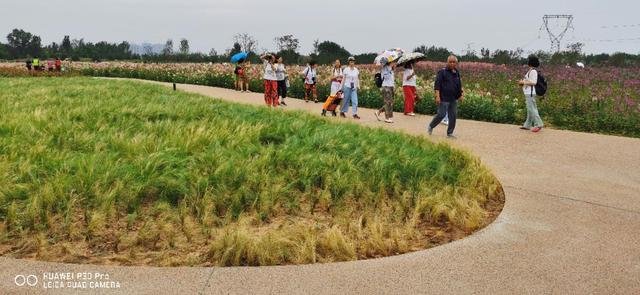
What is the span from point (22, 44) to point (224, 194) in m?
113

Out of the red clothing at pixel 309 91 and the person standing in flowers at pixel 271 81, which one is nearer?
the person standing in flowers at pixel 271 81

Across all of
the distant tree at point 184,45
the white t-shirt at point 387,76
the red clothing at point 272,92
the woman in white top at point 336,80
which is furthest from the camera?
the distant tree at point 184,45

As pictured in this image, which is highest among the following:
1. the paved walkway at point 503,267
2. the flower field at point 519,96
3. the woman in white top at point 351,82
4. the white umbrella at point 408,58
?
the white umbrella at point 408,58

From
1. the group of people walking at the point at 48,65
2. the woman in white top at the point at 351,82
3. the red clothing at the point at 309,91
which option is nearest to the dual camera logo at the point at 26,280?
the woman in white top at the point at 351,82

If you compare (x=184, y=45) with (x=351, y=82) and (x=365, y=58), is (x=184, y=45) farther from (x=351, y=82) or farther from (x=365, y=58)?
(x=351, y=82)

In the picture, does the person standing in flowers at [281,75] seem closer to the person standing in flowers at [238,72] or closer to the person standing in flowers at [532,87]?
the person standing in flowers at [238,72]

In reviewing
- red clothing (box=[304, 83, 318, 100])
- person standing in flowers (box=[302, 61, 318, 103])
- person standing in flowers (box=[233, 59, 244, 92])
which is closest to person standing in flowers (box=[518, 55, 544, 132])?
person standing in flowers (box=[302, 61, 318, 103])

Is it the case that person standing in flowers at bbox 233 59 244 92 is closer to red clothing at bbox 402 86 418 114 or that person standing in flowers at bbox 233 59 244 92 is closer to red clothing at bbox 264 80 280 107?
red clothing at bbox 264 80 280 107

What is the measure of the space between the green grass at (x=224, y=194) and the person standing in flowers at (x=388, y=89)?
448cm

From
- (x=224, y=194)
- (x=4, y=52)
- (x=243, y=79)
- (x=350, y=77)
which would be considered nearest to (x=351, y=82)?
(x=350, y=77)

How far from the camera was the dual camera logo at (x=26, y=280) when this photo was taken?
3418 mm

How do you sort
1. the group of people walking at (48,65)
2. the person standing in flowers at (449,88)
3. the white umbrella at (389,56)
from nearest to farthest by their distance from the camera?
the person standing in flowers at (449,88) < the white umbrella at (389,56) < the group of people walking at (48,65)

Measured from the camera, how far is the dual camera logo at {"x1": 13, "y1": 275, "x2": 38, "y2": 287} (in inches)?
135

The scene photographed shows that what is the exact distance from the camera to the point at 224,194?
5.19 m
